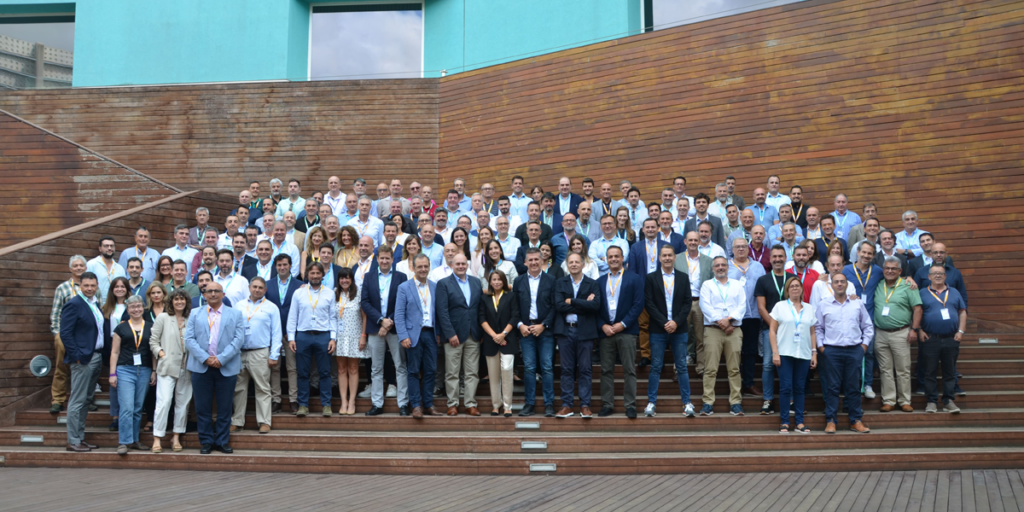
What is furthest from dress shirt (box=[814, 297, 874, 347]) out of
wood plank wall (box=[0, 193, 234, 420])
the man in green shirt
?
wood plank wall (box=[0, 193, 234, 420])

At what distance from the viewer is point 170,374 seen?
23.7 ft

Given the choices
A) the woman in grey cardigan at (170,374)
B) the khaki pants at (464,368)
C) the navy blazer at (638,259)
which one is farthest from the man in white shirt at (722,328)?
the woman in grey cardigan at (170,374)

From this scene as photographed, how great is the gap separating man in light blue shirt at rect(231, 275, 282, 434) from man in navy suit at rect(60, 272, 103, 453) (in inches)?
54.0

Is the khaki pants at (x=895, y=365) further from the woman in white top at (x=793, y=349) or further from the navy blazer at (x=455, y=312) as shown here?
the navy blazer at (x=455, y=312)

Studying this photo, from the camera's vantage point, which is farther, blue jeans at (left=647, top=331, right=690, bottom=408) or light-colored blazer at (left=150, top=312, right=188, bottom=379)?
blue jeans at (left=647, top=331, right=690, bottom=408)

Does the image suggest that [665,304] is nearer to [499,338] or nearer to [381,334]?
[499,338]

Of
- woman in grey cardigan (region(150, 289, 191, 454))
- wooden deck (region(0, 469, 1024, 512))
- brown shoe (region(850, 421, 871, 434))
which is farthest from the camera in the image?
woman in grey cardigan (region(150, 289, 191, 454))

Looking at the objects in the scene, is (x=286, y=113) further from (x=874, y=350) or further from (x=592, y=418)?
(x=874, y=350)

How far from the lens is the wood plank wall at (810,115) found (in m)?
9.95

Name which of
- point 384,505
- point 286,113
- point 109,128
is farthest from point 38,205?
point 384,505

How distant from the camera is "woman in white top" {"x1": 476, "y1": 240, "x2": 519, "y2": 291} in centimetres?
807

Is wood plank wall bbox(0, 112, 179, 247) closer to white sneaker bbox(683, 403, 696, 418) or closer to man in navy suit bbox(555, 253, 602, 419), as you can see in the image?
man in navy suit bbox(555, 253, 602, 419)

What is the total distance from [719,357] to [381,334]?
345cm

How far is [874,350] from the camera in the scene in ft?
25.3
